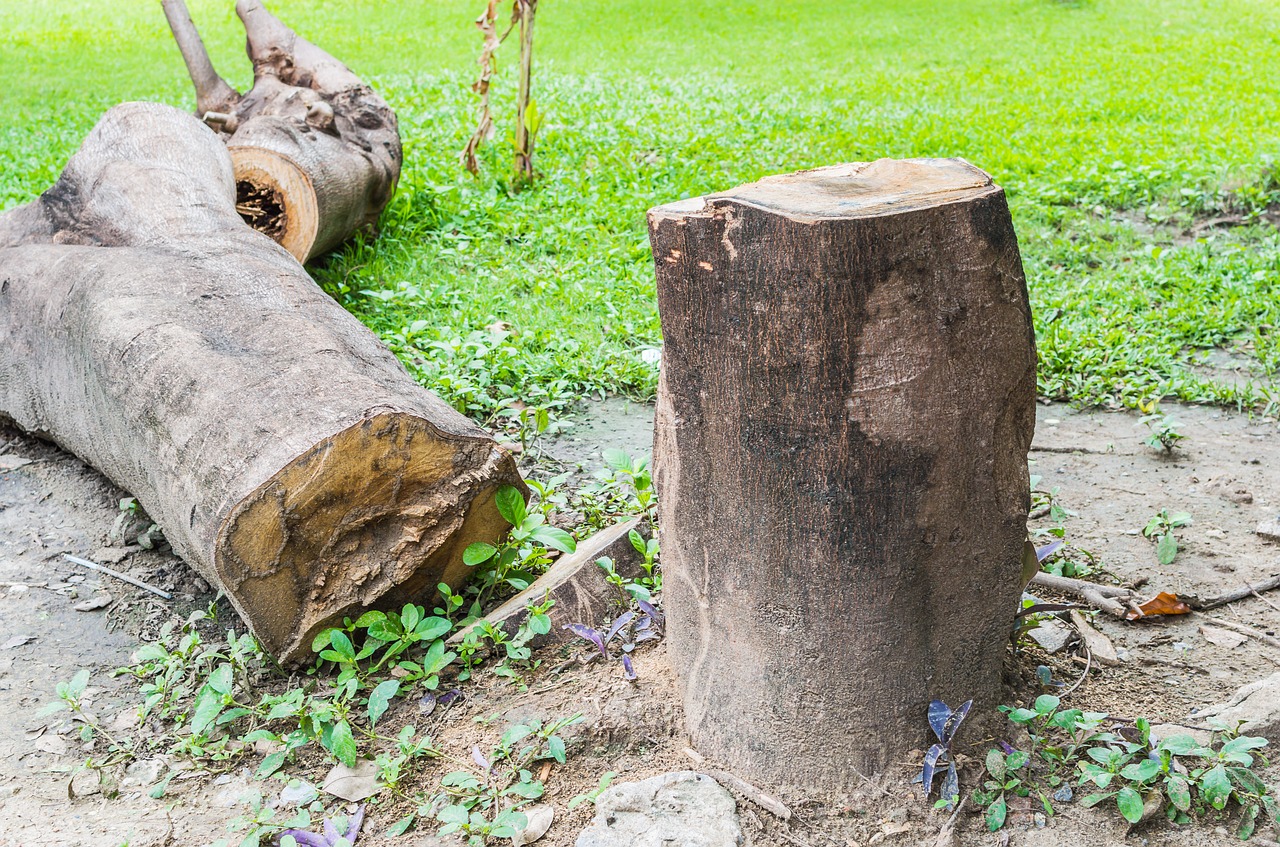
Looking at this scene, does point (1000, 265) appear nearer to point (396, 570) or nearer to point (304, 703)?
point (396, 570)

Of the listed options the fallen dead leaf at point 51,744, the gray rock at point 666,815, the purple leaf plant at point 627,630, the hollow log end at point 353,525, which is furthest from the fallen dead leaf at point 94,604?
the gray rock at point 666,815

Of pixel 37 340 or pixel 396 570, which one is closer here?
pixel 396 570

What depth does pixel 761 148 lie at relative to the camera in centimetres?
732

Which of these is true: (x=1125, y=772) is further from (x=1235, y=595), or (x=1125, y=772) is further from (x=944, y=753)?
(x=1235, y=595)

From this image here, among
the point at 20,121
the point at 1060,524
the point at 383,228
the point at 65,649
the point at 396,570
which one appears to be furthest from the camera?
the point at 20,121

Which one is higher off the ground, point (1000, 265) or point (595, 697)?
point (1000, 265)

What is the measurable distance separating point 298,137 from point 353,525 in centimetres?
331

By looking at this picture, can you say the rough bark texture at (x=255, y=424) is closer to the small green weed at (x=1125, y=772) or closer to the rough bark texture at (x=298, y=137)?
the small green weed at (x=1125, y=772)

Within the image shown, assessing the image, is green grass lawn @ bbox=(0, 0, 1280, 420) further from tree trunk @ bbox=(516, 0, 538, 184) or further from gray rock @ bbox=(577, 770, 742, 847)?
gray rock @ bbox=(577, 770, 742, 847)

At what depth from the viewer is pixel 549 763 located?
6.89 feet

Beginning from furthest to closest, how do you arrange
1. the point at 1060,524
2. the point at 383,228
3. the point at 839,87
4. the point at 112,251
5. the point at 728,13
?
the point at 728,13 → the point at 839,87 → the point at 383,228 → the point at 112,251 → the point at 1060,524

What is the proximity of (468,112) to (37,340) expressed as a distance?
5.68 meters

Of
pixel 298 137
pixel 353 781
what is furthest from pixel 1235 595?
pixel 298 137

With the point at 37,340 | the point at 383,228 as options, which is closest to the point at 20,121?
the point at 383,228
